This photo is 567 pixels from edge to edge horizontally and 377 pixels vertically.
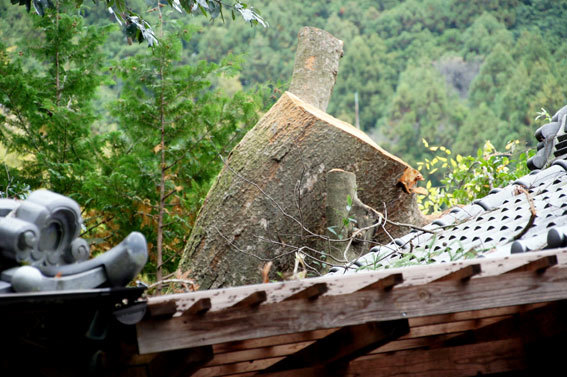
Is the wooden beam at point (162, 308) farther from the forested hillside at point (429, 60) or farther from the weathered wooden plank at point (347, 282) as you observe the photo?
the forested hillside at point (429, 60)

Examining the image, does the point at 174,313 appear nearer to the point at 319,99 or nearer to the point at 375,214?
the point at 375,214

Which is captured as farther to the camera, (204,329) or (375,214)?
(375,214)

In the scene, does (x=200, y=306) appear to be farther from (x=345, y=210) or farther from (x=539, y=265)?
(x=345, y=210)

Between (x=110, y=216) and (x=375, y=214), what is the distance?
326 centimetres

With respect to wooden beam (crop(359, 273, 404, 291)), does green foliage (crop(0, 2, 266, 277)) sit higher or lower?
higher

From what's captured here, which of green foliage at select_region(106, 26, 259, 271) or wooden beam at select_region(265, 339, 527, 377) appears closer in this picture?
wooden beam at select_region(265, 339, 527, 377)

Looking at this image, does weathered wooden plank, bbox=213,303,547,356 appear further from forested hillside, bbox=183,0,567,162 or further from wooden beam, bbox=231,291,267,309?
forested hillside, bbox=183,0,567,162

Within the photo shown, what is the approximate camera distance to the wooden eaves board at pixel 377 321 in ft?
6.46

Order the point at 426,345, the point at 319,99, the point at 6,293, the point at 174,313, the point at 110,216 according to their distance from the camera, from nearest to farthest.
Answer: the point at 6,293 → the point at 174,313 → the point at 426,345 → the point at 319,99 → the point at 110,216

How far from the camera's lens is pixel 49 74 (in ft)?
23.6

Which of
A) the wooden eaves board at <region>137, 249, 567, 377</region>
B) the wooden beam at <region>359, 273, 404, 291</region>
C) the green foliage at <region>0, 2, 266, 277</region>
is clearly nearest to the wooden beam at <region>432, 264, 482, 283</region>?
the wooden eaves board at <region>137, 249, 567, 377</region>

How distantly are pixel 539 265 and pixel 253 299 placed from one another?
948 mm

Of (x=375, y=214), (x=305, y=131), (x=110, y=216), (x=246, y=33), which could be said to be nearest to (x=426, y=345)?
(x=375, y=214)

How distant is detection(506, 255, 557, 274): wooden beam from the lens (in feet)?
7.07
